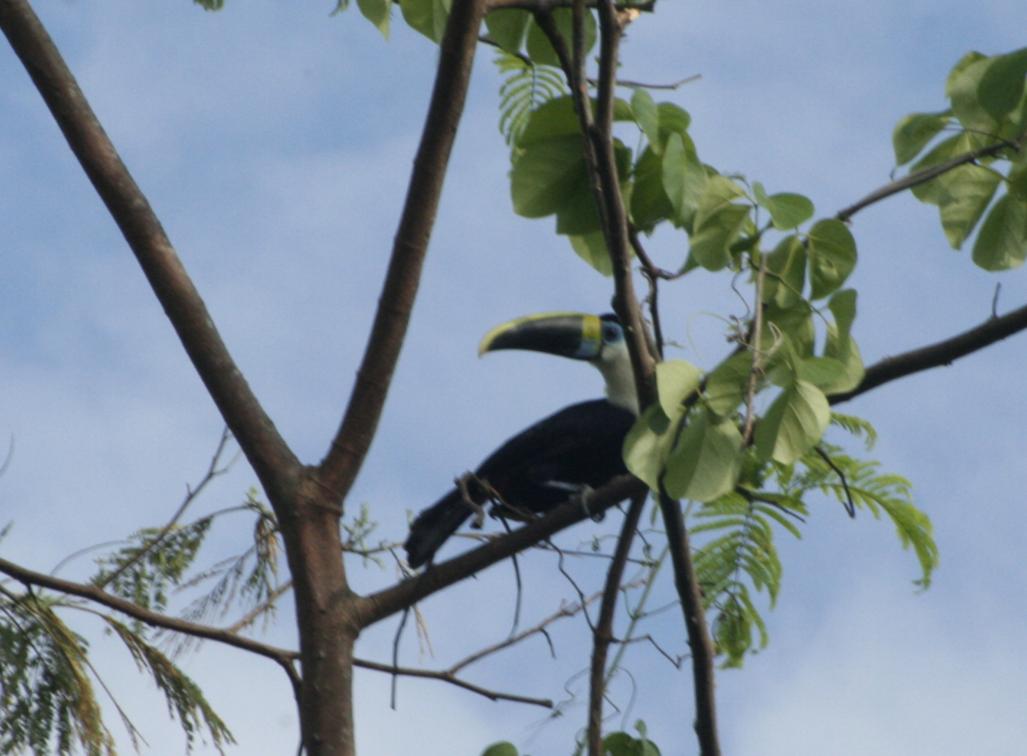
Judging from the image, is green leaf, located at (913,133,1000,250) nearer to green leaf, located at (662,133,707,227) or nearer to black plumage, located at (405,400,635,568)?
green leaf, located at (662,133,707,227)

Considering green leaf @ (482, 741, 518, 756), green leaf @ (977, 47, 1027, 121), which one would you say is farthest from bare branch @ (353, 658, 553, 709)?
green leaf @ (977, 47, 1027, 121)

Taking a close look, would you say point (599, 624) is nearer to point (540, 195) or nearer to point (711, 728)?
point (711, 728)

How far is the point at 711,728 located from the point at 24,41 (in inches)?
89.2

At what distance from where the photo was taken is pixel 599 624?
368 cm

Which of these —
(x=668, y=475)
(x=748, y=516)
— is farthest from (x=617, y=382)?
(x=668, y=475)

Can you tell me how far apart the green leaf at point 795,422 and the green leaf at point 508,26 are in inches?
53.6

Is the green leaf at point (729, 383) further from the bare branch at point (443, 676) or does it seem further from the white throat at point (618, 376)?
the white throat at point (618, 376)


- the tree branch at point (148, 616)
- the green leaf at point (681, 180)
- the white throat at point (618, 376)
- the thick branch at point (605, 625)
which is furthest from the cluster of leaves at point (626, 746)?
the white throat at point (618, 376)

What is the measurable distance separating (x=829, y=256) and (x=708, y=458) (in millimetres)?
545

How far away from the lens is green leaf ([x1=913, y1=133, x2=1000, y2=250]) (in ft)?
10.9

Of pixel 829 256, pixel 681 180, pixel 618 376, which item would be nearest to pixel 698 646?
pixel 829 256

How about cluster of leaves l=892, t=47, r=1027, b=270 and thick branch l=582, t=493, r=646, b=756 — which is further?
thick branch l=582, t=493, r=646, b=756

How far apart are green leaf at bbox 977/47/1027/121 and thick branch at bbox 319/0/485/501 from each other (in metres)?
1.11

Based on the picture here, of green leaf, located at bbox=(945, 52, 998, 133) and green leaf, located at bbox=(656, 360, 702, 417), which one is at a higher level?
green leaf, located at bbox=(945, 52, 998, 133)
